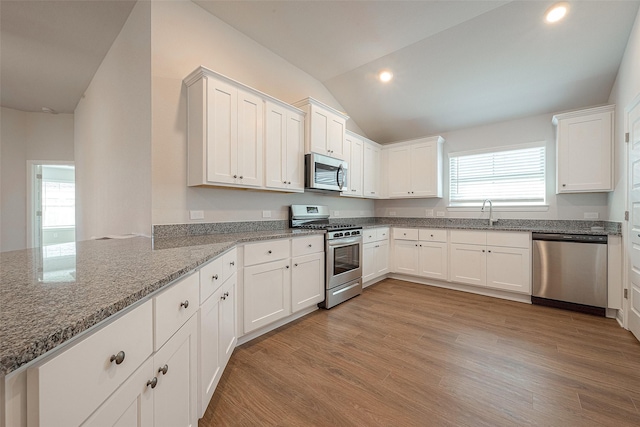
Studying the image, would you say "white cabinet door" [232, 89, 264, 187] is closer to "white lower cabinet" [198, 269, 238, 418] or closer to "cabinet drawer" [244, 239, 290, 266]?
"cabinet drawer" [244, 239, 290, 266]

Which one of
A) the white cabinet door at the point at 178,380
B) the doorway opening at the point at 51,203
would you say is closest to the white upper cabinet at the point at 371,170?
the white cabinet door at the point at 178,380

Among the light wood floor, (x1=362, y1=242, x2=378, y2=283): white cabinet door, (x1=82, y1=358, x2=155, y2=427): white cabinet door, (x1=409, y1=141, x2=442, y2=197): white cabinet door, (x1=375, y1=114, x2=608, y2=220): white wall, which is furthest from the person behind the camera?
(x1=409, y1=141, x2=442, y2=197): white cabinet door

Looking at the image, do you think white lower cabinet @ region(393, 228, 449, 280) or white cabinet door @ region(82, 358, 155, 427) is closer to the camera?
white cabinet door @ region(82, 358, 155, 427)

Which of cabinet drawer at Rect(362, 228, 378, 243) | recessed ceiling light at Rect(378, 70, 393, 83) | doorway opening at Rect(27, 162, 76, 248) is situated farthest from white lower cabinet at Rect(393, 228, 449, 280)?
doorway opening at Rect(27, 162, 76, 248)

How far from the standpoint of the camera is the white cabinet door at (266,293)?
2361mm

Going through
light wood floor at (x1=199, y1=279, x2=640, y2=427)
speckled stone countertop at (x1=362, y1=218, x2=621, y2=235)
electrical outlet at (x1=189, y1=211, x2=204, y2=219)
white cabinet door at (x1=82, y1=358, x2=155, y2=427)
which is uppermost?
electrical outlet at (x1=189, y1=211, x2=204, y2=219)

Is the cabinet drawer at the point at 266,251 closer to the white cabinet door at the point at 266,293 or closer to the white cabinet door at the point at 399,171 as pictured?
the white cabinet door at the point at 266,293

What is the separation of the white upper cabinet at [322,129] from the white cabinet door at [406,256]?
1.79 metres

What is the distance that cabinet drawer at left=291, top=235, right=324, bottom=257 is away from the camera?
9.20 feet

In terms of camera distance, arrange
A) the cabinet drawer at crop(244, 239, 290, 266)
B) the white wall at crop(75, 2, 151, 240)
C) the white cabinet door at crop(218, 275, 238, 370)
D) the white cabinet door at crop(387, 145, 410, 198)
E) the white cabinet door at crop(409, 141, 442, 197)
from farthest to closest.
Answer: the white cabinet door at crop(387, 145, 410, 198) < the white cabinet door at crop(409, 141, 442, 197) < the white wall at crop(75, 2, 151, 240) < the cabinet drawer at crop(244, 239, 290, 266) < the white cabinet door at crop(218, 275, 238, 370)

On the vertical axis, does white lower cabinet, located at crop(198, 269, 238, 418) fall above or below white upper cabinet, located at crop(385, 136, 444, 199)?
below

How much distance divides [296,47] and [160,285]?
11.3 feet

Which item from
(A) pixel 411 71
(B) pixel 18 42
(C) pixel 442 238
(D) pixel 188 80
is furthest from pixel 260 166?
(B) pixel 18 42

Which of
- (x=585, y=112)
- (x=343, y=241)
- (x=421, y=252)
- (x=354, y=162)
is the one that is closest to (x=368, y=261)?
(x=343, y=241)
